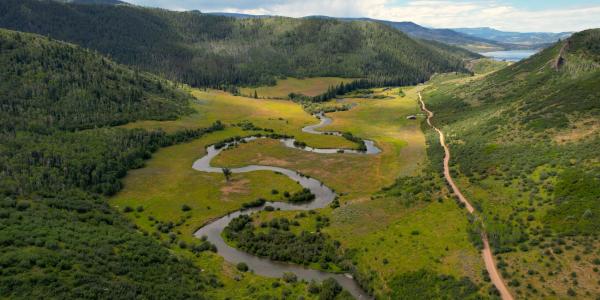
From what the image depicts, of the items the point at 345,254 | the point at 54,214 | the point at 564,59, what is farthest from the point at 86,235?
the point at 564,59

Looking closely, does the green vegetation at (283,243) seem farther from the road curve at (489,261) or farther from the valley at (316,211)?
the road curve at (489,261)

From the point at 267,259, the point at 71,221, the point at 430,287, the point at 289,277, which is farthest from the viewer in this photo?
the point at 71,221

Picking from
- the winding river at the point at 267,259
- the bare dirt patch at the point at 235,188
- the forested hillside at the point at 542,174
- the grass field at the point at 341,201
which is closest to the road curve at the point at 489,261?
the forested hillside at the point at 542,174

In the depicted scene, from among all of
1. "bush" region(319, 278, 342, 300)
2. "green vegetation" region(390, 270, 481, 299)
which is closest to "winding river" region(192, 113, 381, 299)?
"bush" region(319, 278, 342, 300)

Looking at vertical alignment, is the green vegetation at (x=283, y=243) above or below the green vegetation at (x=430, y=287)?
below

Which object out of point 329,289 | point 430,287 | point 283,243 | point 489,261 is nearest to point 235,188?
point 283,243

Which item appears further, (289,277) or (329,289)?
(289,277)

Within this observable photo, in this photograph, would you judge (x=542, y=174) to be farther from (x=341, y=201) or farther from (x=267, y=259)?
(x=267, y=259)
